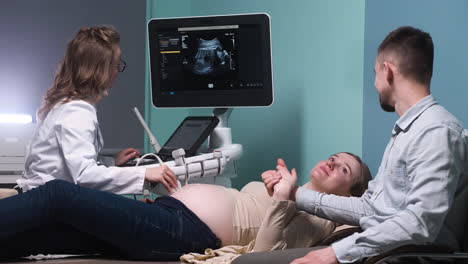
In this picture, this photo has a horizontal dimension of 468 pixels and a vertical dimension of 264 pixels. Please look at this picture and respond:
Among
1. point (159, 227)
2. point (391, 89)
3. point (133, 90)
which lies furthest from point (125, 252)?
point (133, 90)

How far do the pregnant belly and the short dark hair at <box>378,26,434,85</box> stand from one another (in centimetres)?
90

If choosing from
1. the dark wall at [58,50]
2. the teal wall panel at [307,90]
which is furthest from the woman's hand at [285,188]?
the dark wall at [58,50]

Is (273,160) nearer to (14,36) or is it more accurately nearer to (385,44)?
(385,44)

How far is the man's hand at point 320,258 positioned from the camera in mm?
1997

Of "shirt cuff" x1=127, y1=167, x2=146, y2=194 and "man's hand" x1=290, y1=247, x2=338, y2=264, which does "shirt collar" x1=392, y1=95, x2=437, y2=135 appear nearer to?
"man's hand" x1=290, y1=247, x2=338, y2=264

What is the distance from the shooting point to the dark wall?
5.00 m

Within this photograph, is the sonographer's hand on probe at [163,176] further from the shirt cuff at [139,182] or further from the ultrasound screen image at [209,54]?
the ultrasound screen image at [209,54]

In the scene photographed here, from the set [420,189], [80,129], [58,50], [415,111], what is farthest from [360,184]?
[58,50]

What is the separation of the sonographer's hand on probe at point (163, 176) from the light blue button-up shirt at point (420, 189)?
1.02 metres

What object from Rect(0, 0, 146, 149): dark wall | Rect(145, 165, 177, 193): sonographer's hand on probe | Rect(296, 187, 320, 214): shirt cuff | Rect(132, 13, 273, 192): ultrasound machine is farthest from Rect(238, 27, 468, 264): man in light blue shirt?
Rect(0, 0, 146, 149): dark wall

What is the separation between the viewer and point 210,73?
3.51m

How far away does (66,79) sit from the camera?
2.96 meters

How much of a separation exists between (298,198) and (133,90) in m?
2.83

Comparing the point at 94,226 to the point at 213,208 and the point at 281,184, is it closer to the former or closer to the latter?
the point at 213,208
